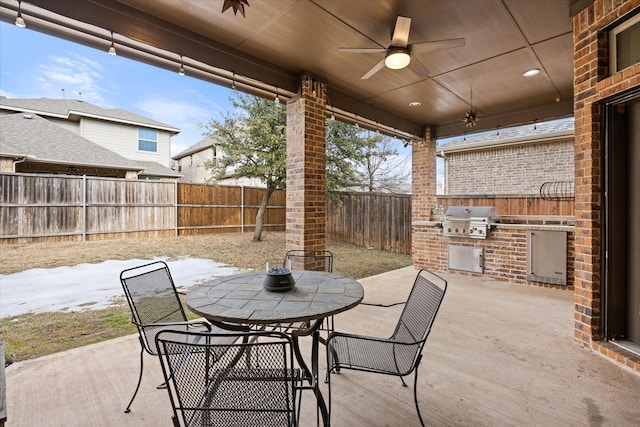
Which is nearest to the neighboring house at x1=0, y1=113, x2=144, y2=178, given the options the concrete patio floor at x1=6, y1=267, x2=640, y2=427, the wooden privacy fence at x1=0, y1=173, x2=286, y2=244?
the wooden privacy fence at x1=0, y1=173, x2=286, y2=244

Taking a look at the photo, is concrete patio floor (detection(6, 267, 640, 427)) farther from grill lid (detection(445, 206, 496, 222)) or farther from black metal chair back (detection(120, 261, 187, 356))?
grill lid (detection(445, 206, 496, 222))

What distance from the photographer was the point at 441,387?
6.82ft

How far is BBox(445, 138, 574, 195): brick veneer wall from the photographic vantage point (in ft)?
25.3

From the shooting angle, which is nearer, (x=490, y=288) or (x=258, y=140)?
(x=490, y=288)

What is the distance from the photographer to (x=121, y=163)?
10.2 metres

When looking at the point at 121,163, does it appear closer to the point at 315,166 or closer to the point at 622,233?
the point at 315,166

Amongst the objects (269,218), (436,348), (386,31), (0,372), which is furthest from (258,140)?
(0,372)

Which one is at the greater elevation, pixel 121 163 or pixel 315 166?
pixel 121 163

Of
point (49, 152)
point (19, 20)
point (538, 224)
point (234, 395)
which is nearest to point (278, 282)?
point (234, 395)

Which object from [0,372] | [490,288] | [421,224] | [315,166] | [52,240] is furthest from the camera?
[52,240]

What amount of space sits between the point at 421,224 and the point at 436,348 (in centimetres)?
361

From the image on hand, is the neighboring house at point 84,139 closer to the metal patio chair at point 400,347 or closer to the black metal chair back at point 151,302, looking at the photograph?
the black metal chair back at point 151,302

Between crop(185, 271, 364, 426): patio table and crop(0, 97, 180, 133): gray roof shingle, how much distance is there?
12939 millimetres

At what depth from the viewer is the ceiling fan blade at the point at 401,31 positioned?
8.94 ft
